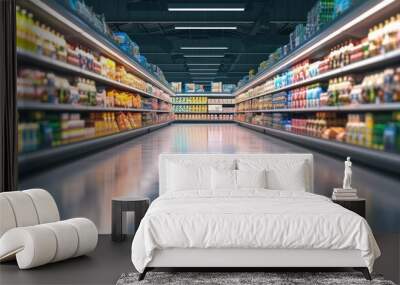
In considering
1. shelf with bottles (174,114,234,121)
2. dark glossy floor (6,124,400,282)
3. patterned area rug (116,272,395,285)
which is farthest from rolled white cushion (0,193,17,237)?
shelf with bottles (174,114,234,121)

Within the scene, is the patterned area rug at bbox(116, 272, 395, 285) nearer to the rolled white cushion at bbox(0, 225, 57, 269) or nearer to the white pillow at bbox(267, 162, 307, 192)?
the rolled white cushion at bbox(0, 225, 57, 269)

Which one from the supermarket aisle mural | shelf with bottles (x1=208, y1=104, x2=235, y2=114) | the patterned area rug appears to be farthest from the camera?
shelf with bottles (x1=208, y1=104, x2=235, y2=114)

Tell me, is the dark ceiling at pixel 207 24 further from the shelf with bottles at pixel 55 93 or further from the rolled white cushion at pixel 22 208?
the rolled white cushion at pixel 22 208

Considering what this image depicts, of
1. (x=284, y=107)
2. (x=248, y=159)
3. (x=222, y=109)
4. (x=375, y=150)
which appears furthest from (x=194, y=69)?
(x=248, y=159)

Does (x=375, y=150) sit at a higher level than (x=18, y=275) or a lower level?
higher

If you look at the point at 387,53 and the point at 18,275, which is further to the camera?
the point at 387,53

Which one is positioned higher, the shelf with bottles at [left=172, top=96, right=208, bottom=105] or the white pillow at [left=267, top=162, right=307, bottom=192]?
the shelf with bottles at [left=172, top=96, right=208, bottom=105]

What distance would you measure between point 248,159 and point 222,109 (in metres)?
28.4

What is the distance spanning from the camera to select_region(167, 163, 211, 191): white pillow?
161 inches

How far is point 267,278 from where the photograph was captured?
303 cm

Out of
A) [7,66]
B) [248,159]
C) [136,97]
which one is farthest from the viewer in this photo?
[136,97]

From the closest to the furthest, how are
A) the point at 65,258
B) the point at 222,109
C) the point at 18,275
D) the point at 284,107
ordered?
the point at 18,275
the point at 65,258
the point at 284,107
the point at 222,109

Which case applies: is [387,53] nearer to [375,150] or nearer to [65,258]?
[375,150]

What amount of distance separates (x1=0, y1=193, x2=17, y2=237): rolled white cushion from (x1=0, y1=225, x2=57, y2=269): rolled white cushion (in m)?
0.12
